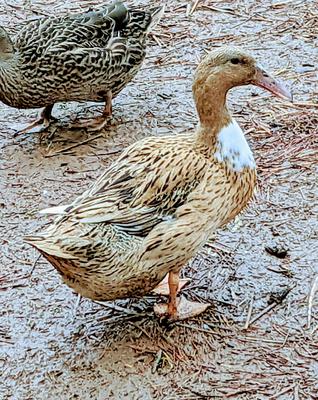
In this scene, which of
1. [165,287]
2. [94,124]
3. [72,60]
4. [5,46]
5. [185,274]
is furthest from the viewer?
[94,124]

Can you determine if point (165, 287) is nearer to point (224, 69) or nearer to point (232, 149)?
point (232, 149)

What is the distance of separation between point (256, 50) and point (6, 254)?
3098mm

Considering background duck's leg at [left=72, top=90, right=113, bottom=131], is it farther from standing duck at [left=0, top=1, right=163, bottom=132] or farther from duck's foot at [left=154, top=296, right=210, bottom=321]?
duck's foot at [left=154, top=296, right=210, bottom=321]

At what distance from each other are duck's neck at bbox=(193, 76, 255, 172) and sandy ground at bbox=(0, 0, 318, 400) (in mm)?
723

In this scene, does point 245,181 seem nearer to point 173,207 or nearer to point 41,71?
point 173,207

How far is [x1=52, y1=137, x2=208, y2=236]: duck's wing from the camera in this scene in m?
4.52

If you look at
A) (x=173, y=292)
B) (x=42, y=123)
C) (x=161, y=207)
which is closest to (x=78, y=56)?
(x=42, y=123)

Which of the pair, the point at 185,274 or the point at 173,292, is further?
the point at 185,274

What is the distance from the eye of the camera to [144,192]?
15.1ft

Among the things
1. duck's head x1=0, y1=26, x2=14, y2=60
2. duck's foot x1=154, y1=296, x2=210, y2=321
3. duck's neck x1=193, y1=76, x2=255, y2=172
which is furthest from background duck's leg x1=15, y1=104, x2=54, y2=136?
duck's foot x1=154, y1=296, x2=210, y2=321

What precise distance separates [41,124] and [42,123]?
0.03 ft

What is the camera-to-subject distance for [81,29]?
6.61 metres

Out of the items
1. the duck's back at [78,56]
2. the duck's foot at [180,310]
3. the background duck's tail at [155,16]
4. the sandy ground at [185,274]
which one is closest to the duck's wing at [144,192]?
the duck's foot at [180,310]

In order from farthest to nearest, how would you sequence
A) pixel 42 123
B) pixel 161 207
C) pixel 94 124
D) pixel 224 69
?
pixel 42 123 → pixel 94 124 → pixel 224 69 → pixel 161 207
